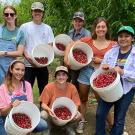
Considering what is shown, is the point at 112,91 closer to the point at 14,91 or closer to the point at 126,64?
the point at 126,64

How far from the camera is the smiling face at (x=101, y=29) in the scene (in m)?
4.68

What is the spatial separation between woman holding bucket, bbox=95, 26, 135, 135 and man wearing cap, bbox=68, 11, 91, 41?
2.51ft

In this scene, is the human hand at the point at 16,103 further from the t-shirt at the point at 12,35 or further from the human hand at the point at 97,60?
the human hand at the point at 97,60

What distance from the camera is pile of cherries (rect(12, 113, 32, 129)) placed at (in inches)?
163

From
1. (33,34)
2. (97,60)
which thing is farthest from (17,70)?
(97,60)

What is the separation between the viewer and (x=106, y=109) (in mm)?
4562

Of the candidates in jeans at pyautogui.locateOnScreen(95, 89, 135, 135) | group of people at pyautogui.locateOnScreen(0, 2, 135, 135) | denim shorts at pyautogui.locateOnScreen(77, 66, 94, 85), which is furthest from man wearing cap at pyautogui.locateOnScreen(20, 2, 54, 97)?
jeans at pyautogui.locateOnScreen(95, 89, 135, 135)

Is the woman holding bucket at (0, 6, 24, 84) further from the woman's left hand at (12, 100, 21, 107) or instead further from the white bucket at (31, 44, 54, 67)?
the woman's left hand at (12, 100, 21, 107)

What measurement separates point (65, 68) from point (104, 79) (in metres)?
0.55

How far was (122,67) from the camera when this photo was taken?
14.5 ft

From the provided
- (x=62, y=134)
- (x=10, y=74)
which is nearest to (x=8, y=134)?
(x=10, y=74)

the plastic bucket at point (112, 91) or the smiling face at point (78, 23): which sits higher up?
the smiling face at point (78, 23)

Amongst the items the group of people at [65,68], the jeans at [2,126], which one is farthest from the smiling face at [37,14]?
the jeans at [2,126]

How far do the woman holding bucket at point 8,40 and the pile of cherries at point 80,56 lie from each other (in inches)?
26.3
